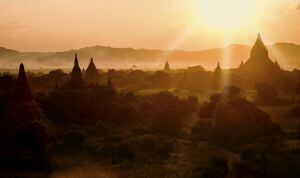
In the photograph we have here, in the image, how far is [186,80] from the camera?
61.3 m

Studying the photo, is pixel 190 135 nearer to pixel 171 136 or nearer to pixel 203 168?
pixel 171 136

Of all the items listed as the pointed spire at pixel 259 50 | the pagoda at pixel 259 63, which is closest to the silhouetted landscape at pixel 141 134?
the pagoda at pixel 259 63

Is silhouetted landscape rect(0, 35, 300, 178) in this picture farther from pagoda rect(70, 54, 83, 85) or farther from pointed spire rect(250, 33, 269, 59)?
pointed spire rect(250, 33, 269, 59)

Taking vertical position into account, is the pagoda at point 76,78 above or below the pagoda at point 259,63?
below

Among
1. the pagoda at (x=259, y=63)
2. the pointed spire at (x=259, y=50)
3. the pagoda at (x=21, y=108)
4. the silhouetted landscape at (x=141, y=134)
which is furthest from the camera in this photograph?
the pointed spire at (x=259, y=50)

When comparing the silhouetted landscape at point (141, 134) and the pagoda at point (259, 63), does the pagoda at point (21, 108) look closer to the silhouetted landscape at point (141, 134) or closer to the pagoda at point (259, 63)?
the silhouetted landscape at point (141, 134)

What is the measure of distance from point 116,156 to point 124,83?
42.6 m

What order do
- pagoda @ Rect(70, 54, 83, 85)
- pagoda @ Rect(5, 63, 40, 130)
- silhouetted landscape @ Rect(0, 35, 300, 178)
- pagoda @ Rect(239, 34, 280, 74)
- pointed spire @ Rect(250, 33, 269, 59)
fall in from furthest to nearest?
pointed spire @ Rect(250, 33, 269, 59) → pagoda @ Rect(239, 34, 280, 74) → pagoda @ Rect(70, 54, 83, 85) → pagoda @ Rect(5, 63, 40, 130) → silhouetted landscape @ Rect(0, 35, 300, 178)

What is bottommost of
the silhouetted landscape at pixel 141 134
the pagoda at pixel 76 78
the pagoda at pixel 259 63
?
the silhouetted landscape at pixel 141 134

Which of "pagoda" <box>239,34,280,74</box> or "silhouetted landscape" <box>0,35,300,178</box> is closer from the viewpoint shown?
"silhouetted landscape" <box>0,35,300,178</box>

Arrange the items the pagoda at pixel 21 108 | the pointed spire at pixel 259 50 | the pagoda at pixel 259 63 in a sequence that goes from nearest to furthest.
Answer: the pagoda at pixel 21 108
the pagoda at pixel 259 63
the pointed spire at pixel 259 50

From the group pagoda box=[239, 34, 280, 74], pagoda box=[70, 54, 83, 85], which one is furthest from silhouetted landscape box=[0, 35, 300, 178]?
pagoda box=[239, 34, 280, 74]

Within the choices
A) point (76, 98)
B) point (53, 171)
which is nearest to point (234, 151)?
point (53, 171)

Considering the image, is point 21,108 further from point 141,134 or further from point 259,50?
point 259,50
